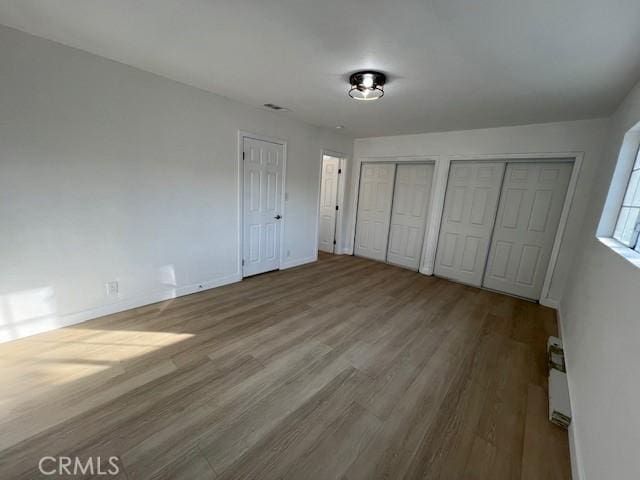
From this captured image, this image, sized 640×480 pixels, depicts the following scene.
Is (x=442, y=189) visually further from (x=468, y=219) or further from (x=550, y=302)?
(x=550, y=302)

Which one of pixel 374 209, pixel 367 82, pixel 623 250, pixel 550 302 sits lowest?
pixel 550 302

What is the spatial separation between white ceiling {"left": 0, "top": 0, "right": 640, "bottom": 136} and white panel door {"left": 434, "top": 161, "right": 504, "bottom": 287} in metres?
1.23

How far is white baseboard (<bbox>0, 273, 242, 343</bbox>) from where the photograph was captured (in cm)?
226

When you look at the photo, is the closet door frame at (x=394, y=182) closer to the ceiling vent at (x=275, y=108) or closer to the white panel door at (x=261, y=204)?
the white panel door at (x=261, y=204)

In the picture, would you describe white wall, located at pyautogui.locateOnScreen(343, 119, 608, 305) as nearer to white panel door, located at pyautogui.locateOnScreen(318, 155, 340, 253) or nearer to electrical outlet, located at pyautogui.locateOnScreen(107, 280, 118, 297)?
white panel door, located at pyautogui.locateOnScreen(318, 155, 340, 253)

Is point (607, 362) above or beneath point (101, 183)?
beneath

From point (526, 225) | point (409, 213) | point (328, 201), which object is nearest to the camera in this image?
point (526, 225)

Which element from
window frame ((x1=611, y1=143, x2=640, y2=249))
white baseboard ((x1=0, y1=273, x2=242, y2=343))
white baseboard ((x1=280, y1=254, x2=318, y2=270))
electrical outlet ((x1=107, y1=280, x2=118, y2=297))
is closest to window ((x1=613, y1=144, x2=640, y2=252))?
window frame ((x1=611, y1=143, x2=640, y2=249))

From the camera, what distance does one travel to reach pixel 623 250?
1678 millimetres

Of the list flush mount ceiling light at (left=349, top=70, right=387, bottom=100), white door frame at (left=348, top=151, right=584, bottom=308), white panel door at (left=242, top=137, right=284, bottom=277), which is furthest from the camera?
white panel door at (left=242, top=137, right=284, bottom=277)

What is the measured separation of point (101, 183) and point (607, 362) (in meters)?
3.90

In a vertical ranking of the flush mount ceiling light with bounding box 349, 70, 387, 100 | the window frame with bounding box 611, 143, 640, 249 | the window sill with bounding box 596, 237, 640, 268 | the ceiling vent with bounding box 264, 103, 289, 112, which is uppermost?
the ceiling vent with bounding box 264, 103, 289, 112

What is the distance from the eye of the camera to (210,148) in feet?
10.3

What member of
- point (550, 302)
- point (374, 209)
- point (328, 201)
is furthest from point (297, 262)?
point (550, 302)
